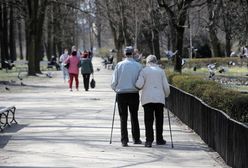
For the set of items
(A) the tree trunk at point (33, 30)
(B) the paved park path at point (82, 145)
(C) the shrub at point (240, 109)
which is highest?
(A) the tree trunk at point (33, 30)

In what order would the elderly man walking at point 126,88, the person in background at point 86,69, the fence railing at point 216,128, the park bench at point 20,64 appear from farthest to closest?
1. the park bench at point 20,64
2. the person in background at point 86,69
3. the elderly man walking at point 126,88
4. the fence railing at point 216,128

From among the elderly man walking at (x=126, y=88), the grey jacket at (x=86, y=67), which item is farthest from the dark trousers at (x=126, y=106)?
the grey jacket at (x=86, y=67)

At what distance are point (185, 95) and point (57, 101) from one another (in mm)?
8763

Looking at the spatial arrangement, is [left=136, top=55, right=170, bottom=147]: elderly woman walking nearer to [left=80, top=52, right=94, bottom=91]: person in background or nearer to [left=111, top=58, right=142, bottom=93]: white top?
[left=111, top=58, right=142, bottom=93]: white top

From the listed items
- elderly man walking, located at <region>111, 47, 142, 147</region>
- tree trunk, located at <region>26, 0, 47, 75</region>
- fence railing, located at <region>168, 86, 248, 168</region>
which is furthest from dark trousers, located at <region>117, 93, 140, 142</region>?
tree trunk, located at <region>26, 0, 47, 75</region>

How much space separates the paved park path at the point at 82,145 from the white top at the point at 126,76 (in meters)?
1.20

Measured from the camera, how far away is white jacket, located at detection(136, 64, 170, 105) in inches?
513

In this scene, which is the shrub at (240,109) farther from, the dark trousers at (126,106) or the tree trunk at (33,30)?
the tree trunk at (33,30)

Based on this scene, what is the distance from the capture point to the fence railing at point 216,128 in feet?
31.6

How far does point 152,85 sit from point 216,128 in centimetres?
178

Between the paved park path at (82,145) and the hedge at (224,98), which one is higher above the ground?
the hedge at (224,98)

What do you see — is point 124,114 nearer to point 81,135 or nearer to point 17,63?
point 81,135

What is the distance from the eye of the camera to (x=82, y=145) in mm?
13227

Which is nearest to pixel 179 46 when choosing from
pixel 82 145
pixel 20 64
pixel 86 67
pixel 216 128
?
pixel 86 67
